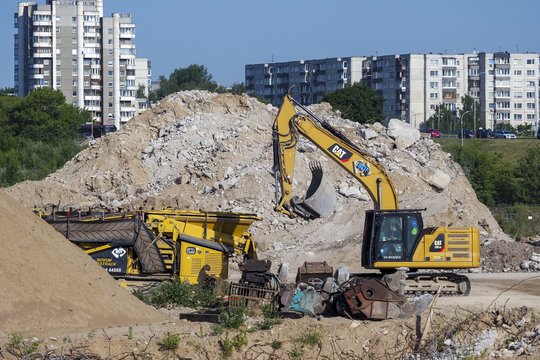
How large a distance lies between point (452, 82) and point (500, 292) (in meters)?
90.4

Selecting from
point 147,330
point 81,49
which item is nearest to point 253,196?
point 147,330

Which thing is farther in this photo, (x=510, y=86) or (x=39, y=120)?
(x=510, y=86)

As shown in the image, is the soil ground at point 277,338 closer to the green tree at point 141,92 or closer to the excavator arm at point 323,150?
the excavator arm at point 323,150

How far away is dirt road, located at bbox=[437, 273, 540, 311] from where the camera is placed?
1958 centimetres

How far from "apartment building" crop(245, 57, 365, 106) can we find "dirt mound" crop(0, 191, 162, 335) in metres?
92.1

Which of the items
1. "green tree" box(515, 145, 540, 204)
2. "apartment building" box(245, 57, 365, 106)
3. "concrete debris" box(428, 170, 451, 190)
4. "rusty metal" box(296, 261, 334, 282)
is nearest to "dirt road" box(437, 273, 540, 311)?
"rusty metal" box(296, 261, 334, 282)

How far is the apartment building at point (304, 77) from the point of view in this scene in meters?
114

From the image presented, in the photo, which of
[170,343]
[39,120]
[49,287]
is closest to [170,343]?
[170,343]

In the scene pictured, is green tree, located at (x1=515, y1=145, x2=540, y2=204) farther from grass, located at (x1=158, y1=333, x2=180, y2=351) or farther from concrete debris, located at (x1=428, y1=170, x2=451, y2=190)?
grass, located at (x1=158, y1=333, x2=180, y2=351)

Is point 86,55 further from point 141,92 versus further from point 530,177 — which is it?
point 530,177

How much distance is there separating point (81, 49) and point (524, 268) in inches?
3015

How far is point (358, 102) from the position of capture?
74.9 m

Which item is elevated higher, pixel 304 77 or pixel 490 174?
pixel 304 77

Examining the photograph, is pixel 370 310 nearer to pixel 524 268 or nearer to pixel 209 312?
pixel 209 312
